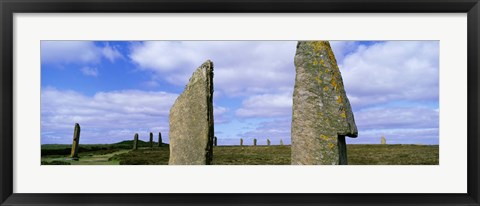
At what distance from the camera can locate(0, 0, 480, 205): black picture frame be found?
581 cm

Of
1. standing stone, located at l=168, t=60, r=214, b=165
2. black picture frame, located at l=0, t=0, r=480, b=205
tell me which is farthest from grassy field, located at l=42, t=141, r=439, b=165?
standing stone, located at l=168, t=60, r=214, b=165

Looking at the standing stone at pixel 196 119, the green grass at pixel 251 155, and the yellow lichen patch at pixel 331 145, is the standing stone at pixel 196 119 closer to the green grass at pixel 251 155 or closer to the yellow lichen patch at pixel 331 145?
the green grass at pixel 251 155

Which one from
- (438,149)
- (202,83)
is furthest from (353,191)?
(202,83)

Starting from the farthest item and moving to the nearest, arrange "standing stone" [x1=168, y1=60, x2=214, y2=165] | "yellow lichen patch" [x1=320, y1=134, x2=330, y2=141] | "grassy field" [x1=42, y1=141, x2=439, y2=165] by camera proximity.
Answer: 1. "standing stone" [x1=168, y1=60, x2=214, y2=165]
2. "yellow lichen patch" [x1=320, y1=134, x2=330, y2=141]
3. "grassy field" [x1=42, y1=141, x2=439, y2=165]

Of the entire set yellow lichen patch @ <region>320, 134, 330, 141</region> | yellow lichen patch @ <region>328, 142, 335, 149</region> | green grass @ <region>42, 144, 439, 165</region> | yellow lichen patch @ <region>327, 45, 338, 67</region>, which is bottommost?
green grass @ <region>42, 144, 439, 165</region>

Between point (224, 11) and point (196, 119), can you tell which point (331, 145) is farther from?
point (224, 11)

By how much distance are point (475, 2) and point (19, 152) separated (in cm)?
565

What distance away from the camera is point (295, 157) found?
833cm

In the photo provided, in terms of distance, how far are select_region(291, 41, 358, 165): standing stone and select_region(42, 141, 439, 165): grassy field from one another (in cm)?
107

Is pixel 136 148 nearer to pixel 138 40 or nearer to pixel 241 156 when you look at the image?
pixel 241 156

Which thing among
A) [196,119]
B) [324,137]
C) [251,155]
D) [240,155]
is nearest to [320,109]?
[324,137]

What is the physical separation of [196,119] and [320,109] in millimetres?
2181

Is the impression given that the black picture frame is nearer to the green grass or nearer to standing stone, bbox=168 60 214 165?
the green grass

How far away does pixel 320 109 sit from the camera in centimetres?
802
